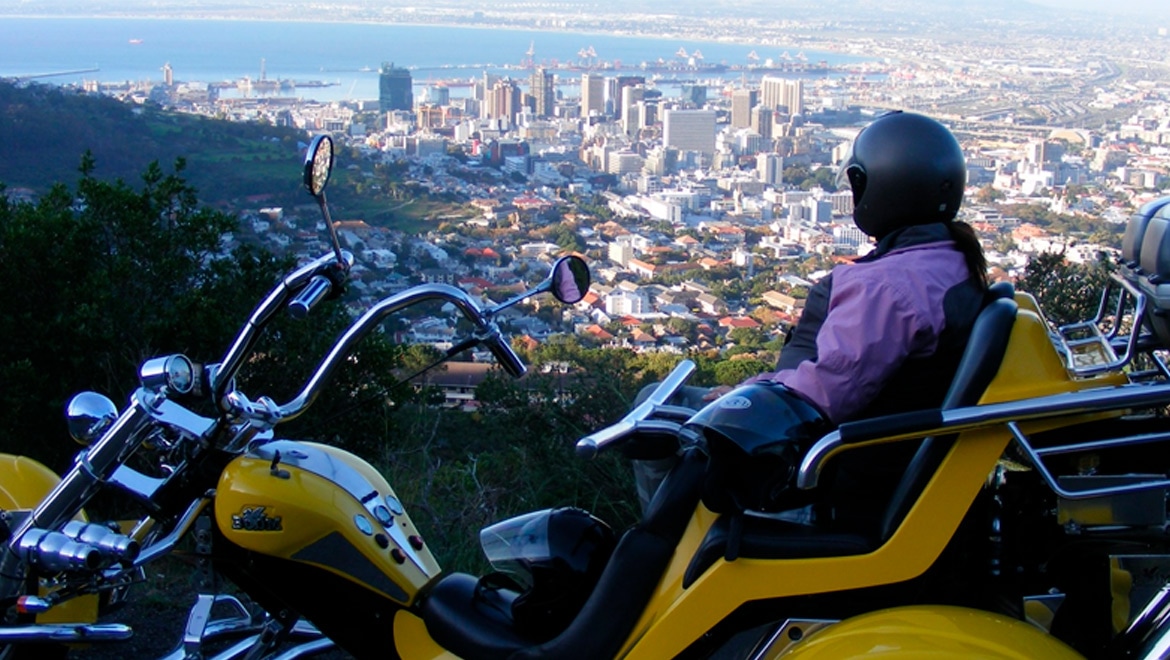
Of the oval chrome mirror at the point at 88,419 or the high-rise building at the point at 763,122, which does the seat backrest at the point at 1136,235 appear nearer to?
the oval chrome mirror at the point at 88,419

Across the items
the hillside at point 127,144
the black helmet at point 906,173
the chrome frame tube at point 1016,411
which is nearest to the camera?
the chrome frame tube at point 1016,411

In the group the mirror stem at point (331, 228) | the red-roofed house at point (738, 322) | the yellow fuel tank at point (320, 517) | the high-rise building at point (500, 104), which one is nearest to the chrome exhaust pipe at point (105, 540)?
the yellow fuel tank at point (320, 517)

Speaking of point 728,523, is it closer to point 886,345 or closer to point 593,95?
point 886,345

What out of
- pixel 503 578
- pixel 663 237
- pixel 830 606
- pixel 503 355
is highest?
pixel 503 355

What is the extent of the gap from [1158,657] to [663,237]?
41.1 ft

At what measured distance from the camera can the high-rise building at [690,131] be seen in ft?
73.8

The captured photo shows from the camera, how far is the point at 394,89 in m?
28.0

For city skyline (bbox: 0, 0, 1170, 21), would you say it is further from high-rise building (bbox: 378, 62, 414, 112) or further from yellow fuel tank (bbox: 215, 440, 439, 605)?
yellow fuel tank (bbox: 215, 440, 439, 605)

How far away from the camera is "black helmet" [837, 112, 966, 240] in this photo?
3078mm

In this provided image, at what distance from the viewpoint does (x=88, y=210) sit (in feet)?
23.5

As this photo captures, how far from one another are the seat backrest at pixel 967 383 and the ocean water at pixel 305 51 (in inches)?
1228

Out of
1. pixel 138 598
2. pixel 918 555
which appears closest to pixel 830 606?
pixel 918 555

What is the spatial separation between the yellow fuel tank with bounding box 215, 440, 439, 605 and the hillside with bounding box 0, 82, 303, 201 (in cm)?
1054

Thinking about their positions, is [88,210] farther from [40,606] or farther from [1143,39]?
[1143,39]
